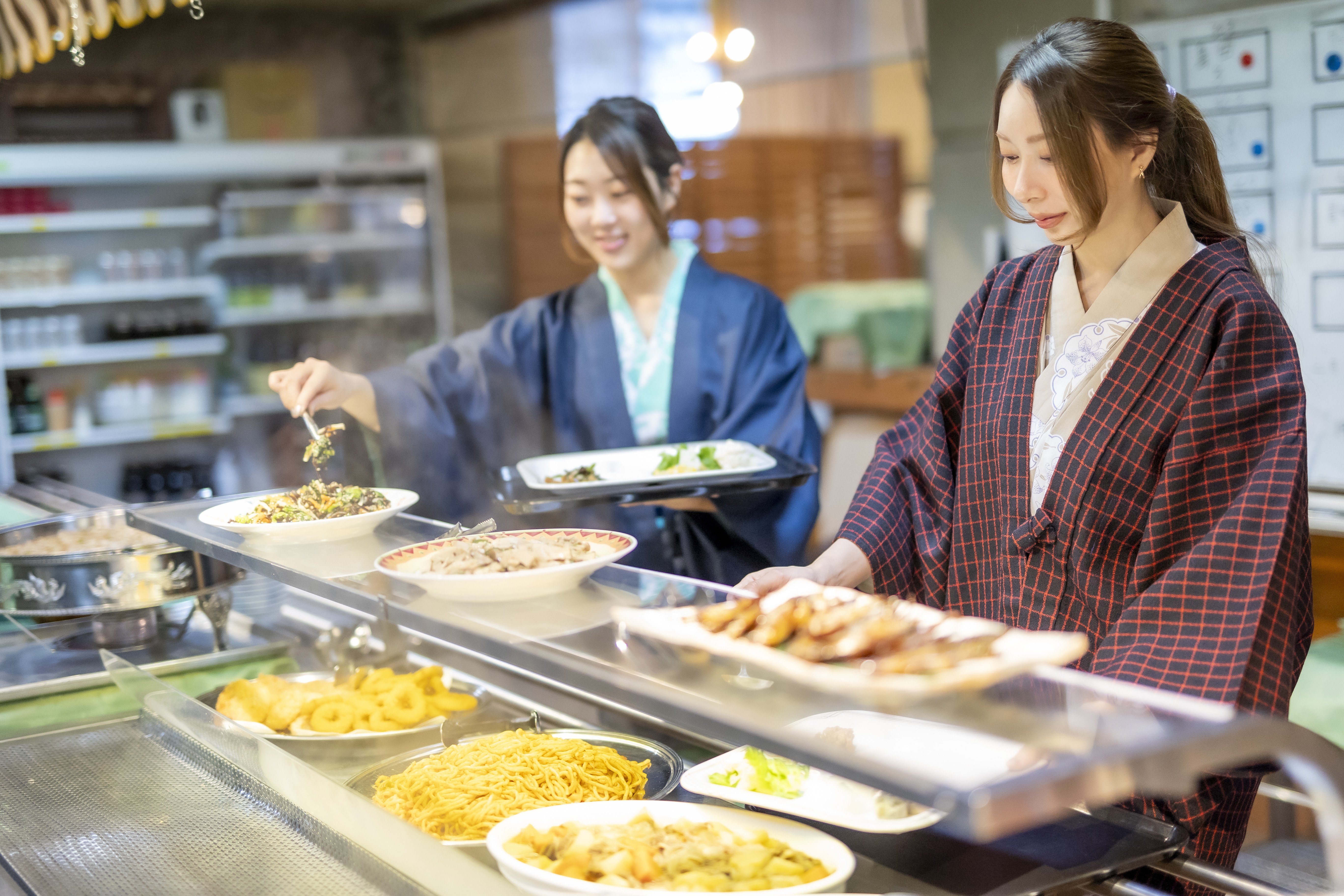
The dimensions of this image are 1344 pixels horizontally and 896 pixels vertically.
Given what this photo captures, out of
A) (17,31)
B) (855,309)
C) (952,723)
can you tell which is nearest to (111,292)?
(17,31)

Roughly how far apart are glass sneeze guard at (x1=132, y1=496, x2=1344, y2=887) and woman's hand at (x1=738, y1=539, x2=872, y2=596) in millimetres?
157

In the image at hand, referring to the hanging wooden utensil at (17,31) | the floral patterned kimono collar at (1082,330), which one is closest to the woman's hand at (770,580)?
the floral patterned kimono collar at (1082,330)

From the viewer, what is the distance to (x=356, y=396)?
231 centimetres

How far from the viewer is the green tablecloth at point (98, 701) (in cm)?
206

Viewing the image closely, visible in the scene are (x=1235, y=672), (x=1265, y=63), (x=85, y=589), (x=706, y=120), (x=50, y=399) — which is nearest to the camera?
(x=1235, y=672)

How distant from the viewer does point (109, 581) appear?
84.7 inches

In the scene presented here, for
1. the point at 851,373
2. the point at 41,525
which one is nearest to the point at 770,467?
the point at 41,525

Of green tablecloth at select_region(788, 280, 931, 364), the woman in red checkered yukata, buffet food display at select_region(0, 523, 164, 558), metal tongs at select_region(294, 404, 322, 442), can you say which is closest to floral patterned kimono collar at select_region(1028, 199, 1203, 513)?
the woman in red checkered yukata

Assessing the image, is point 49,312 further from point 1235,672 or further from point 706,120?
point 1235,672

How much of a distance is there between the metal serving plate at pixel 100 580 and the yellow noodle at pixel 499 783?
0.82 m

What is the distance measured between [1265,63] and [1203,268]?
6.72ft

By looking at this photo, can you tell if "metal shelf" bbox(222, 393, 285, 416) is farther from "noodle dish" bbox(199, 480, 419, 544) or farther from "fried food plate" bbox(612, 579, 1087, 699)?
"fried food plate" bbox(612, 579, 1087, 699)

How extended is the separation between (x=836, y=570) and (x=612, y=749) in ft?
1.30

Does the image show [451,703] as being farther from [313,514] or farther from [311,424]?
[311,424]
